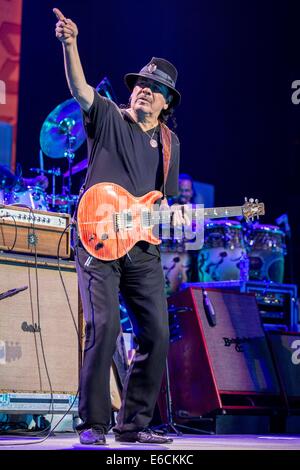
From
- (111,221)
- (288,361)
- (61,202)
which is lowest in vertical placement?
(288,361)

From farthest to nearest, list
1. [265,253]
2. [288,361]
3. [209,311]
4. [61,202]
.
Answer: [265,253] → [61,202] → [288,361] → [209,311]

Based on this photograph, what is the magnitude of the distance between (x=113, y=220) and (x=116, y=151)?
409 millimetres

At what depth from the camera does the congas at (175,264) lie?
8680 mm

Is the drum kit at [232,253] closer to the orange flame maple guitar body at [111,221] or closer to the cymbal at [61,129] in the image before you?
the cymbal at [61,129]

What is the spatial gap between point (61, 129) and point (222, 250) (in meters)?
2.60

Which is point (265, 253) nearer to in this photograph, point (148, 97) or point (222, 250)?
point (222, 250)

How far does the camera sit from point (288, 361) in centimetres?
633

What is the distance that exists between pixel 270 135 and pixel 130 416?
6.73 metres

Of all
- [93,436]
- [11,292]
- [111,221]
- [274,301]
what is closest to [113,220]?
[111,221]

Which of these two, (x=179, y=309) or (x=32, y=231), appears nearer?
(x=32, y=231)

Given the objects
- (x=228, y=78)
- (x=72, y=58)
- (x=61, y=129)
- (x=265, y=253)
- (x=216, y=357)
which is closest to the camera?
(x=72, y=58)

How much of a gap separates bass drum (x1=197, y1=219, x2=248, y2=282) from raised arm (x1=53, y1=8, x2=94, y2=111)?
15.3 feet

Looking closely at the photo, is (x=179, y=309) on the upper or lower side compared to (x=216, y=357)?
upper

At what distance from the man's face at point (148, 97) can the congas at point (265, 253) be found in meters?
4.33
